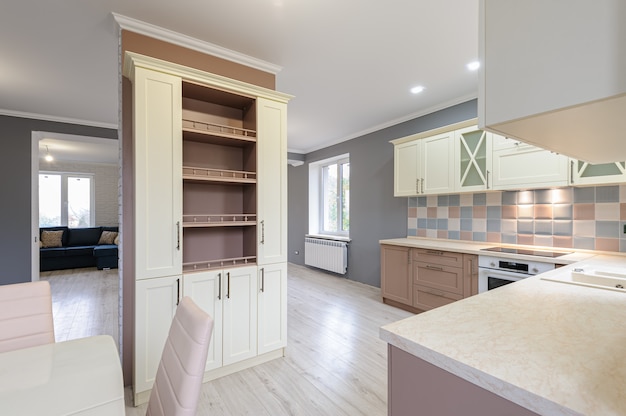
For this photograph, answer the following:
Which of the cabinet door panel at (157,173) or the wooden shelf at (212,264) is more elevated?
the cabinet door panel at (157,173)

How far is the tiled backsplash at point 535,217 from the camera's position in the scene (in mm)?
2529

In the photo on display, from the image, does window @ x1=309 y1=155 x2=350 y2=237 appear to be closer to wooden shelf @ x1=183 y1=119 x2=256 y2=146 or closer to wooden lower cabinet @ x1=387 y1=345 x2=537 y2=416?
wooden shelf @ x1=183 y1=119 x2=256 y2=146

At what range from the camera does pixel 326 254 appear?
214 inches

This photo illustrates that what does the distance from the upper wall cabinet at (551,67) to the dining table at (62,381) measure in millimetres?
1330

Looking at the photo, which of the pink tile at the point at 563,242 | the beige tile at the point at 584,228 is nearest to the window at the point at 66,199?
the pink tile at the point at 563,242

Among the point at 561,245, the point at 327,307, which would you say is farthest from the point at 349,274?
the point at 561,245

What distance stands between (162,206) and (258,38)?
148 centimetres

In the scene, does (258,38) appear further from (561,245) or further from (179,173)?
(561,245)

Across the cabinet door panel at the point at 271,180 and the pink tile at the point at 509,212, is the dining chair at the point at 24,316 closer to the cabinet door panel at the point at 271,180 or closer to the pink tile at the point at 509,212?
the cabinet door panel at the point at 271,180

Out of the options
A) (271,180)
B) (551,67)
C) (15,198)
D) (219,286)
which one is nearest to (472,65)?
(271,180)

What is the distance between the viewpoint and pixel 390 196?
4422 millimetres

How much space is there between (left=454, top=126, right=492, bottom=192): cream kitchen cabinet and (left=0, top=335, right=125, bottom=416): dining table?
330 cm

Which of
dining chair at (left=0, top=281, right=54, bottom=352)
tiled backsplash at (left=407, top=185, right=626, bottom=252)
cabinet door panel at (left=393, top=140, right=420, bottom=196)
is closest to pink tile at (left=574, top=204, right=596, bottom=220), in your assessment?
tiled backsplash at (left=407, top=185, right=626, bottom=252)

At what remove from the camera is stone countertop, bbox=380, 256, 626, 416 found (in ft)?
1.91
